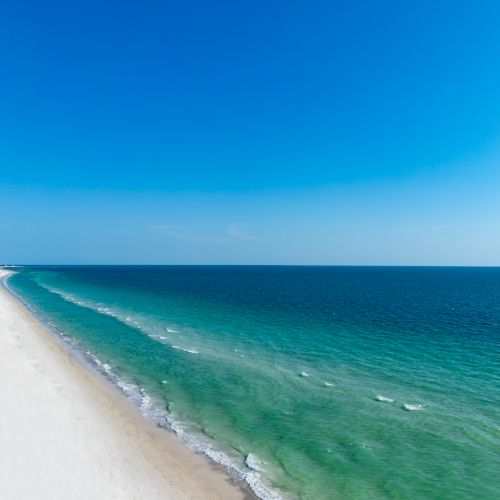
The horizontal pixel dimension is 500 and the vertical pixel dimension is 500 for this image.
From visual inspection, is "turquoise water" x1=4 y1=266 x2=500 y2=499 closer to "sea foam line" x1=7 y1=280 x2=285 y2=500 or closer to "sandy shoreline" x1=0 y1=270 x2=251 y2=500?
"sea foam line" x1=7 y1=280 x2=285 y2=500

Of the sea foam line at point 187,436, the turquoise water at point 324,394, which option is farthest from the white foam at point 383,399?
the sea foam line at point 187,436

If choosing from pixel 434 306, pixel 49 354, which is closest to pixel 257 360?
pixel 49 354

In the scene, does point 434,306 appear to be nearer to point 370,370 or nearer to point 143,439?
point 370,370

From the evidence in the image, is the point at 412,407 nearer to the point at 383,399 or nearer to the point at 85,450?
the point at 383,399

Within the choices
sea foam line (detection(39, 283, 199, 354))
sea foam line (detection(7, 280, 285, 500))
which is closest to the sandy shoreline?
sea foam line (detection(7, 280, 285, 500))

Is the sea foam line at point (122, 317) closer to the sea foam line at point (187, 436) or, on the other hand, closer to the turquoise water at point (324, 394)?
the turquoise water at point (324, 394)

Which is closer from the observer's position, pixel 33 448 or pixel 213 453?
pixel 33 448

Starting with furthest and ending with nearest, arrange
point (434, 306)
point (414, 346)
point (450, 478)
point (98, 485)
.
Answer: point (434, 306) → point (414, 346) → point (450, 478) → point (98, 485)
